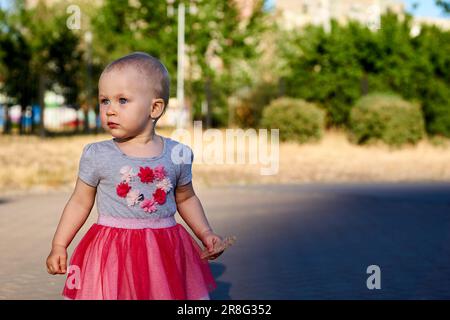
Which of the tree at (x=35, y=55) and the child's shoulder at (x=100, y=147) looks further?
the tree at (x=35, y=55)

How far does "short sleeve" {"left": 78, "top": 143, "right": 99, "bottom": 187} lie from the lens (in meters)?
4.07

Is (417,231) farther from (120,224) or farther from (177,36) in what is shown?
(177,36)

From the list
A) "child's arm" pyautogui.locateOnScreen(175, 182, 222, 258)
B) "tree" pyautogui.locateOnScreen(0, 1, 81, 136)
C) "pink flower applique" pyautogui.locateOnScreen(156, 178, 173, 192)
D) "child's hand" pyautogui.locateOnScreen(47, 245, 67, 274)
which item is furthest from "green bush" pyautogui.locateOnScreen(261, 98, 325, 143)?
"child's hand" pyautogui.locateOnScreen(47, 245, 67, 274)

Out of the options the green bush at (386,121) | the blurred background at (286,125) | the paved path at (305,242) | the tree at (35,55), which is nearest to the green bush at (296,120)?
the blurred background at (286,125)

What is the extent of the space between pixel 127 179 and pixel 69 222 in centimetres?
33

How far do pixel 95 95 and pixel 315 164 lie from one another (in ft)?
69.2

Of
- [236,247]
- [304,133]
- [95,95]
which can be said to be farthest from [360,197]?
[95,95]

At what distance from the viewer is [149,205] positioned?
4082mm

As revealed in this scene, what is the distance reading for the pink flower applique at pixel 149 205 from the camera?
160 inches

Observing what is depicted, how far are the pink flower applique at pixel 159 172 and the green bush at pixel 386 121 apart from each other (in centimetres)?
2291

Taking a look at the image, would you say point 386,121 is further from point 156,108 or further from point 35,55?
point 156,108

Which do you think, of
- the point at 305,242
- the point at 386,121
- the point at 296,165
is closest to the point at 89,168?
the point at 305,242

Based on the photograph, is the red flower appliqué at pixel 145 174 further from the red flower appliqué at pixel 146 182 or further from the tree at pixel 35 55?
the tree at pixel 35 55

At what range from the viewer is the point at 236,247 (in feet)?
31.3
